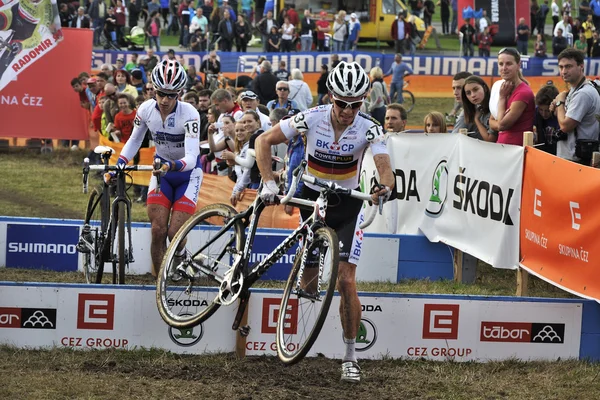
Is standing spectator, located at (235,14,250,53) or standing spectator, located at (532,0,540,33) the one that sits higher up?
standing spectator, located at (532,0,540,33)

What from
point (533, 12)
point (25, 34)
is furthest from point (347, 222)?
point (533, 12)

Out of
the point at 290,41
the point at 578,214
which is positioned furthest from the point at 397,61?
the point at 578,214

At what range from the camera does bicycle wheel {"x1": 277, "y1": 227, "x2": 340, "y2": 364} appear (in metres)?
6.86

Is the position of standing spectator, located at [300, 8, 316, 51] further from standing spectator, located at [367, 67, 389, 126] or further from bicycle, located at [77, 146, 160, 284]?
bicycle, located at [77, 146, 160, 284]

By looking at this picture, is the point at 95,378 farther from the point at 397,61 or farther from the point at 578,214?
the point at 397,61

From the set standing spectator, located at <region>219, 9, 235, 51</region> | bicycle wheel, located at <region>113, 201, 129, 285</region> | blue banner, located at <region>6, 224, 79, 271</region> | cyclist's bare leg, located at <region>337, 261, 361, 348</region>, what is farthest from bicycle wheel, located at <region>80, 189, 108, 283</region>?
standing spectator, located at <region>219, 9, 235, 51</region>

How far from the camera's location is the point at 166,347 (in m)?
8.14

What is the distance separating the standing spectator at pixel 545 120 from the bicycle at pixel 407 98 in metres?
18.6

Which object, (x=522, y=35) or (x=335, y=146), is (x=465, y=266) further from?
(x=522, y=35)

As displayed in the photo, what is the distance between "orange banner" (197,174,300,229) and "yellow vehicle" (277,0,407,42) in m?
27.5

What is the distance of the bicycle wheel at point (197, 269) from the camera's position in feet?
26.1

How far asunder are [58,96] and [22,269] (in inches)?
401

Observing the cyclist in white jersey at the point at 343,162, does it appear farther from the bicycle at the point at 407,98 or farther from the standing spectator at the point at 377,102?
the bicycle at the point at 407,98

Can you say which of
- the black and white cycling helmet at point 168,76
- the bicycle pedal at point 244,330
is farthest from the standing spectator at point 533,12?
the bicycle pedal at point 244,330
